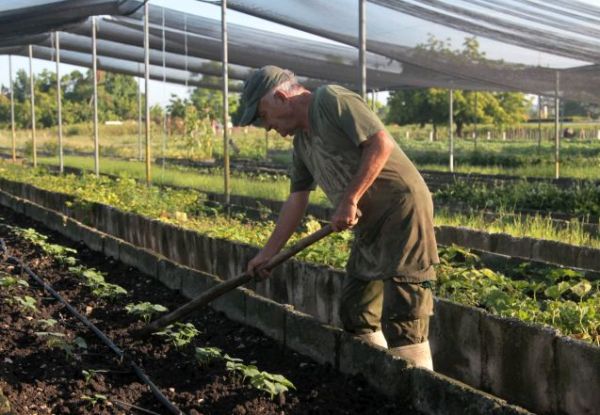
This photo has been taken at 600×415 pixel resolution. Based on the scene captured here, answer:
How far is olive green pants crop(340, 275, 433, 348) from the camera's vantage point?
10.4 feet

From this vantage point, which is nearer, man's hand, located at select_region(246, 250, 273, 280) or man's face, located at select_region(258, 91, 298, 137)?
man's face, located at select_region(258, 91, 298, 137)

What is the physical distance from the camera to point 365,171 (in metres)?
2.95

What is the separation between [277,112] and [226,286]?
972 mm

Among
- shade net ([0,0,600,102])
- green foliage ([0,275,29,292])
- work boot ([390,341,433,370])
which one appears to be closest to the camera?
work boot ([390,341,433,370])

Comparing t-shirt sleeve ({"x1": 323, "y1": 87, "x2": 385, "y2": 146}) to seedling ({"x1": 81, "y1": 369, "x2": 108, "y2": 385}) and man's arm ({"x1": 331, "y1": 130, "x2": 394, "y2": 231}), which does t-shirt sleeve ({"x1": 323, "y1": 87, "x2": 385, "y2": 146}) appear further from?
seedling ({"x1": 81, "y1": 369, "x2": 108, "y2": 385})

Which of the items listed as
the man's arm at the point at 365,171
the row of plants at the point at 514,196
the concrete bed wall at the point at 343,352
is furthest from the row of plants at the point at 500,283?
the row of plants at the point at 514,196

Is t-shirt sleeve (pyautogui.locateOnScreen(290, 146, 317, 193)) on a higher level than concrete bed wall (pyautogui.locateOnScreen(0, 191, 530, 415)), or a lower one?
higher

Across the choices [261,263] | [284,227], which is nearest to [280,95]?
[284,227]

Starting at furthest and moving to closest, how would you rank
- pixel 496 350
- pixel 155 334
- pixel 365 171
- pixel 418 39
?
pixel 418 39
pixel 155 334
pixel 496 350
pixel 365 171

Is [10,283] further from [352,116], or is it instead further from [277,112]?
[352,116]

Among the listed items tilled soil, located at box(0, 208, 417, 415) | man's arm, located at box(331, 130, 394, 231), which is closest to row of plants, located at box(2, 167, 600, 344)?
tilled soil, located at box(0, 208, 417, 415)

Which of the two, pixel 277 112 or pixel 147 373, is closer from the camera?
pixel 277 112

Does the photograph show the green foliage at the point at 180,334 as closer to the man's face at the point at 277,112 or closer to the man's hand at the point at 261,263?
the man's hand at the point at 261,263

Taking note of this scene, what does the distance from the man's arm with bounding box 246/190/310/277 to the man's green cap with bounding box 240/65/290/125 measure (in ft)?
1.61
